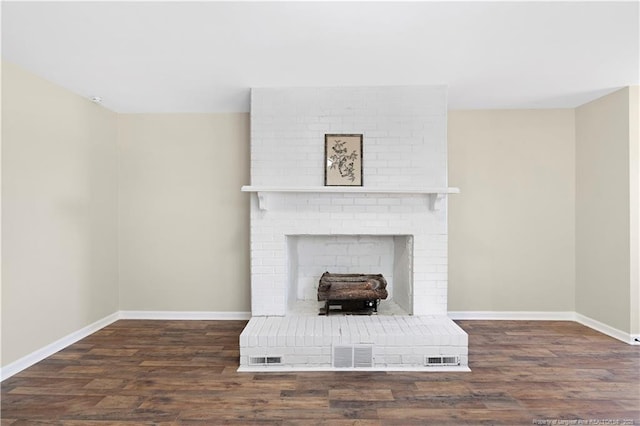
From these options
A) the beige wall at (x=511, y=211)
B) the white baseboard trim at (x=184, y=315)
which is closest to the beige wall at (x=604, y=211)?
the beige wall at (x=511, y=211)

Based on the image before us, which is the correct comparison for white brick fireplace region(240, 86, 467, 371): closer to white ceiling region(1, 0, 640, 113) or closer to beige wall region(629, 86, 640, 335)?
white ceiling region(1, 0, 640, 113)

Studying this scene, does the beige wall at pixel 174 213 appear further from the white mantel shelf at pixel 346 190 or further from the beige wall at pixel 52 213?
the white mantel shelf at pixel 346 190

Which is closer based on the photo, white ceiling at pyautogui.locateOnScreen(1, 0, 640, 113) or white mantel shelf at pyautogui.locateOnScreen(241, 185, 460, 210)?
white ceiling at pyautogui.locateOnScreen(1, 0, 640, 113)

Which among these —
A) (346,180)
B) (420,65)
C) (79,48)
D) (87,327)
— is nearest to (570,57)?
Answer: (420,65)

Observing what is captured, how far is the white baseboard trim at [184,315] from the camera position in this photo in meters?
4.15

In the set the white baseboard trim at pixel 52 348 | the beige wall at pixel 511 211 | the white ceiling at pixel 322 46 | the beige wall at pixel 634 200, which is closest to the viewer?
the white ceiling at pixel 322 46

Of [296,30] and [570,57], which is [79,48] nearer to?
[296,30]

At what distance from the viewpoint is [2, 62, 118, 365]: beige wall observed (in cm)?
277

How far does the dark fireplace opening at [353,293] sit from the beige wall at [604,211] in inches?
88.4

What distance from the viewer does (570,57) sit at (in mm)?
2750

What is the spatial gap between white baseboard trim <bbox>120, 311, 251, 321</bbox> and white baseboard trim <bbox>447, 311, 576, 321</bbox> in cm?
245

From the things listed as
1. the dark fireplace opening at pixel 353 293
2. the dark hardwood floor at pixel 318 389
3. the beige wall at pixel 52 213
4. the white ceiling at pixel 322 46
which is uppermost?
the white ceiling at pixel 322 46

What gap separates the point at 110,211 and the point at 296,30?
302 centimetres

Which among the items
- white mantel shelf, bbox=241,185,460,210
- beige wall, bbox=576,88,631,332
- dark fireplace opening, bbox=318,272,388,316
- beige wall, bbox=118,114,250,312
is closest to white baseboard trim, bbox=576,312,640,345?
beige wall, bbox=576,88,631,332
